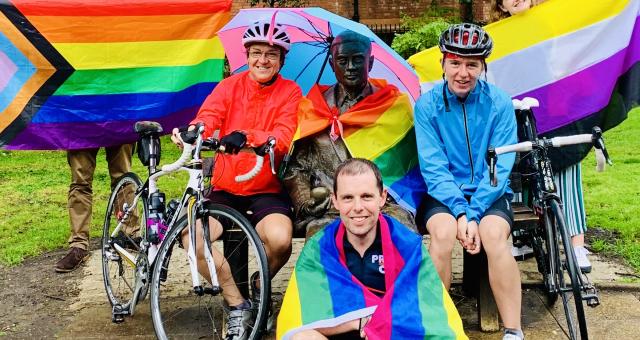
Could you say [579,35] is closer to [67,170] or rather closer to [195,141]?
[195,141]

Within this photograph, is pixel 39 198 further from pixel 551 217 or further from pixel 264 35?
pixel 551 217

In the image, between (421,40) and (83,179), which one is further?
(421,40)

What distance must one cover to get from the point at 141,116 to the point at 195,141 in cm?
182

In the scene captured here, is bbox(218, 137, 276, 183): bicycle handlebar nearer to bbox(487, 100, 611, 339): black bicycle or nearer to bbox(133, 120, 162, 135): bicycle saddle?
bbox(133, 120, 162, 135): bicycle saddle

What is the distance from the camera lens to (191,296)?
5410mm

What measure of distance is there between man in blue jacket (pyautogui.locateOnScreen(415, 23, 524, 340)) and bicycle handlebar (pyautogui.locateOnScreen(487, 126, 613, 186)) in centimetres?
17

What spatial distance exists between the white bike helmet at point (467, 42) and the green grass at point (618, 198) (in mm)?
2467

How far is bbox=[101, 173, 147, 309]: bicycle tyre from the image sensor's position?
503 cm

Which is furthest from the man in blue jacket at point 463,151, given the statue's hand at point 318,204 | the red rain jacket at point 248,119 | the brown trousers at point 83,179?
the brown trousers at point 83,179

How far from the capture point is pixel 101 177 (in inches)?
405

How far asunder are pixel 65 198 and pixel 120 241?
14.5 ft

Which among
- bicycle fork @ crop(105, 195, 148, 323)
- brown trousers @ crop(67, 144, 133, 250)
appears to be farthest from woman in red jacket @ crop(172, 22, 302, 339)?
brown trousers @ crop(67, 144, 133, 250)

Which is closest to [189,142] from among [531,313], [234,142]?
[234,142]

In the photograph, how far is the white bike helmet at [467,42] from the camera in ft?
14.5
